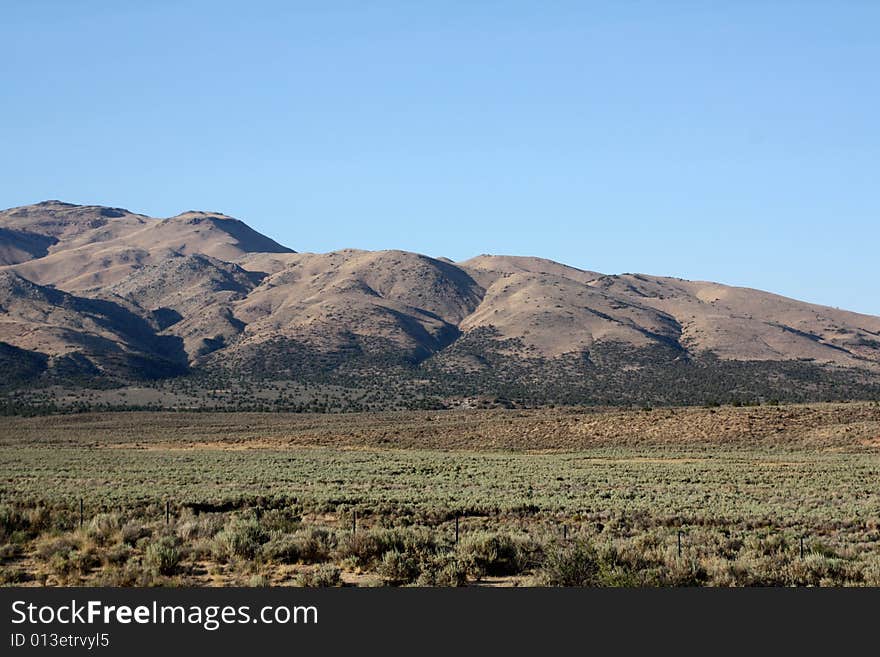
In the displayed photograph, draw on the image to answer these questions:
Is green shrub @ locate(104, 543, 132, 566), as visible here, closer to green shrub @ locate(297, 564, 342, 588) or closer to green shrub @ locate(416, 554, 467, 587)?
green shrub @ locate(297, 564, 342, 588)

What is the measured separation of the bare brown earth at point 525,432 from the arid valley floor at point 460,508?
0.33 meters

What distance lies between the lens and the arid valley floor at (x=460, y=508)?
60.5 feet

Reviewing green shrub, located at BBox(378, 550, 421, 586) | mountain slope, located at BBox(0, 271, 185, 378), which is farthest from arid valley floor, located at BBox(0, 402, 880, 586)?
mountain slope, located at BBox(0, 271, 185, 378)

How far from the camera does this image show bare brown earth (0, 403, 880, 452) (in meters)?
64.8

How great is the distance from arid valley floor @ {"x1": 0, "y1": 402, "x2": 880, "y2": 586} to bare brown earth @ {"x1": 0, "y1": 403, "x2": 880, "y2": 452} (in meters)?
0.33

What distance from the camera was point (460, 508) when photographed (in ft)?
95.4

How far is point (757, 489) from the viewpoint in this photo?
35.8 meters

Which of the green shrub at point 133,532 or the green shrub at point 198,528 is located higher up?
the green shrub at point 198,528

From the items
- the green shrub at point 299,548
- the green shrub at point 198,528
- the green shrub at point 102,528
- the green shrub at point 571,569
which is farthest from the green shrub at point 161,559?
the green shrub at point 571,569

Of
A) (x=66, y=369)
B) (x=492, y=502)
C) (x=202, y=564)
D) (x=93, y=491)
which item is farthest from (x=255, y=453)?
(x=66, y=369)

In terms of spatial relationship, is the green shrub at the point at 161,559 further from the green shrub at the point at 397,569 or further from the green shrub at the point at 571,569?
the green shrub at the point at 571,569

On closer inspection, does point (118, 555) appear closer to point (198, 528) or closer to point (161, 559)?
point (161, 559)

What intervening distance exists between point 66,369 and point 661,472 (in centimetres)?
11054

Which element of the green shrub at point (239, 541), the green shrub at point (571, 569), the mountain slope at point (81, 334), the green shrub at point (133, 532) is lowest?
the green shrub at point (133, 532)
